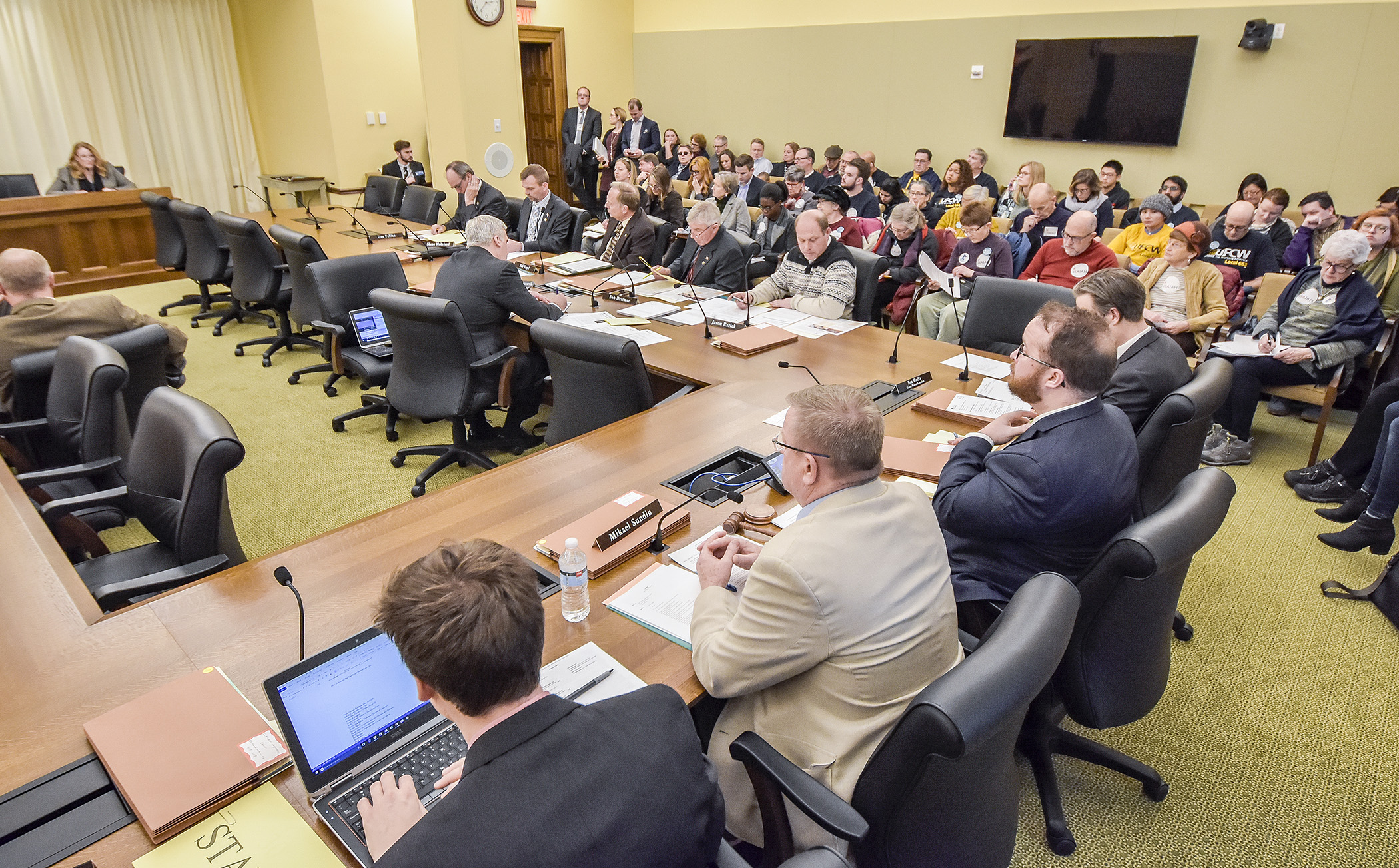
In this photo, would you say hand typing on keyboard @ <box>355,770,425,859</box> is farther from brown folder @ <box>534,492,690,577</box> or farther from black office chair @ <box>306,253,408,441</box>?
black office chair @ <box>306,253,408,441</box>

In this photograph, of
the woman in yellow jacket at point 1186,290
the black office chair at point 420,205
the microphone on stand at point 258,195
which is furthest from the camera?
the microphone on stand at point 258,195

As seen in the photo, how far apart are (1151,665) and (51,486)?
3420 mm

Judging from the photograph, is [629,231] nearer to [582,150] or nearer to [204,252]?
[204,252]

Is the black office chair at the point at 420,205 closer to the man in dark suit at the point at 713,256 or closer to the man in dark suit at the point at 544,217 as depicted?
the man in dark suit at the point at 544,217

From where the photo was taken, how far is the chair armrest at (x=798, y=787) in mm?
1282

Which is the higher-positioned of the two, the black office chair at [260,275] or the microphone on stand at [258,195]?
the microphone on stand at [258,195]

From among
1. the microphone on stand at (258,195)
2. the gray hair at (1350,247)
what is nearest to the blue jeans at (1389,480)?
the gray hair at (1350,247)

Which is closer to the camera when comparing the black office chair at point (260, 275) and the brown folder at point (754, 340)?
the brown folder at point (754, 340)

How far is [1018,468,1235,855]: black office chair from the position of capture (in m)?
1.65

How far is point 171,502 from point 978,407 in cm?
250

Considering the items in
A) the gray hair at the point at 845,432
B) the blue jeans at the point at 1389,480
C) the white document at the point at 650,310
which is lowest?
the blue jeans at the point at 1389,480

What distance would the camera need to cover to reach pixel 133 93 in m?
8.62

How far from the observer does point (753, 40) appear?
9.81 metres

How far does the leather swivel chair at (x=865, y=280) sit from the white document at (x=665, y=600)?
105 inches
